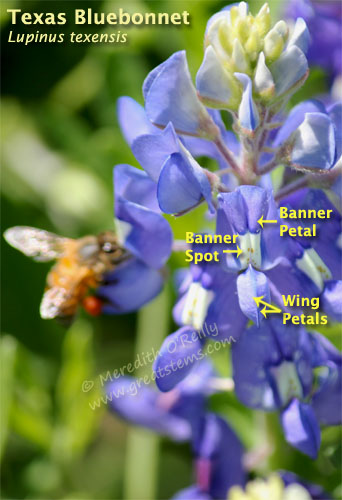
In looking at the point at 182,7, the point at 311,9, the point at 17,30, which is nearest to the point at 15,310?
the point at 17,30

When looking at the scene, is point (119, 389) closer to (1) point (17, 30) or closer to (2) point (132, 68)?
(1) point (17, 30)

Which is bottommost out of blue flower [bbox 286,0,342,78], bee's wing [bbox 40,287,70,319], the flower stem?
bee's wing [bbox 40,287,70,319]

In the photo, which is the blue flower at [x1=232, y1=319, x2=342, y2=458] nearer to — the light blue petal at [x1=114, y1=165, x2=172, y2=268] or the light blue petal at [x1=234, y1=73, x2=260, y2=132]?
the light blue petal at [x1=114, y1=165, x2=172, y2=268]

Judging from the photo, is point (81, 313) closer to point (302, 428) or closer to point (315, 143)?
point (302, 428)

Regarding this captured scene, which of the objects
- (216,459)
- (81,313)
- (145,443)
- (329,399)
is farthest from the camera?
(81,313)

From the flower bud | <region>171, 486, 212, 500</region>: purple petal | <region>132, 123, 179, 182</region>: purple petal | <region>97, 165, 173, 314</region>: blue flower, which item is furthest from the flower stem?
<region>171, 486, 212, 500</region>: purple petal

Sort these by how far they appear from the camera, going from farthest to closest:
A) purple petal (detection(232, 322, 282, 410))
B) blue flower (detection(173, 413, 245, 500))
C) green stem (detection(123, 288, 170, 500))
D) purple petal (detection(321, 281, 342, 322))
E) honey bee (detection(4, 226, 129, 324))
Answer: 1. green stem (detection(123, 288, 170, 500))
2. blue flower (detection(173, 413, 245, 500))
3. honey bee (detection(4, 226, 129, 324))
4. purple petal (detection(232, 322, 282, 410))
5. purple petal (detection(321, 281, 342, 322))

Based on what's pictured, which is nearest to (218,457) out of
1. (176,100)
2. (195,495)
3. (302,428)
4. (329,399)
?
(195,495)
